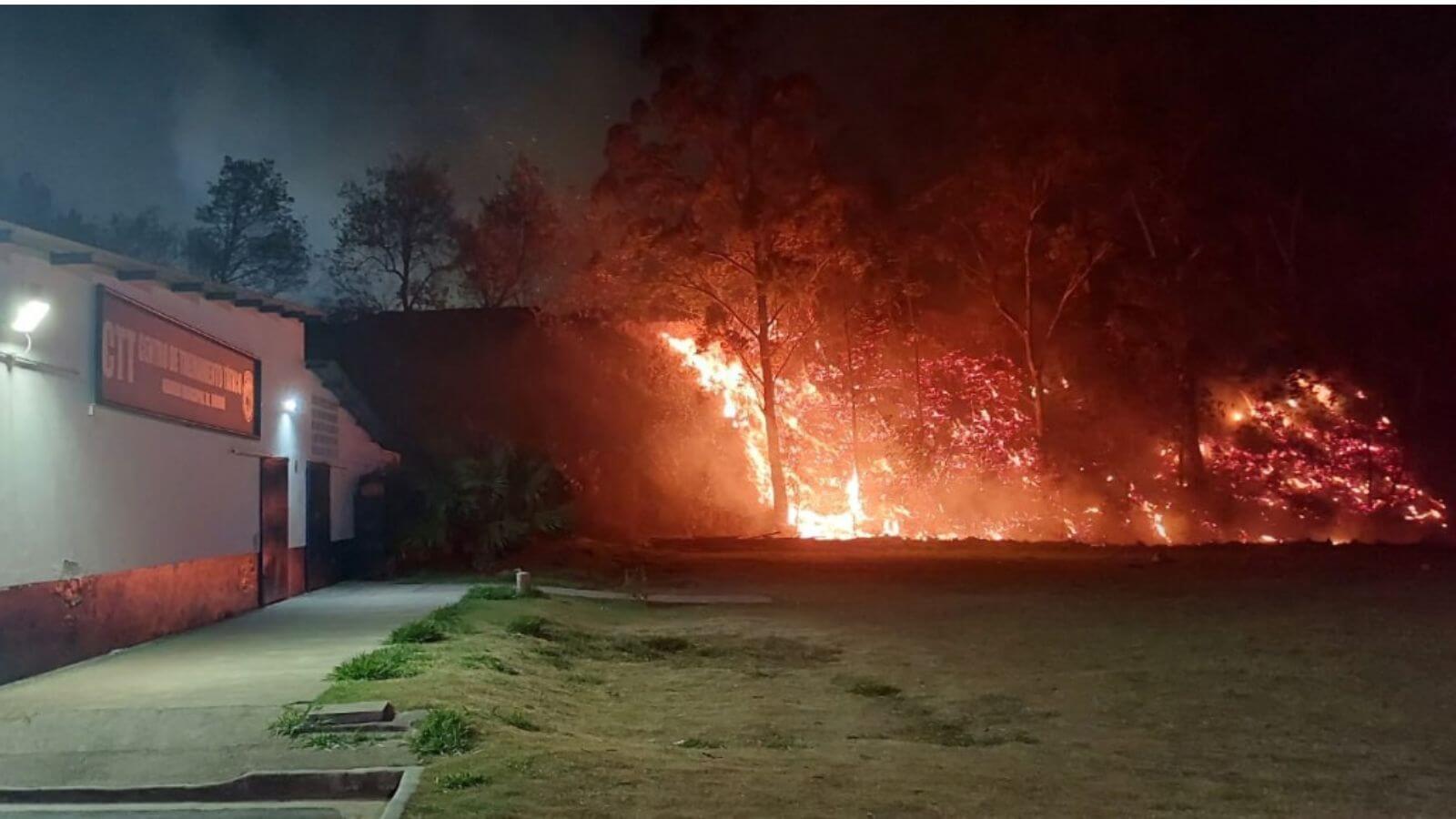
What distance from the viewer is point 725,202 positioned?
105 feet

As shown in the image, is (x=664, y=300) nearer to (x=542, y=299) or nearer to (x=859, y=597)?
(x=542, y=299)

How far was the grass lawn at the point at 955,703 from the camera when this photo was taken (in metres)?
7.48

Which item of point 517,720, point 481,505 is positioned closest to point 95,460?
point 517,720

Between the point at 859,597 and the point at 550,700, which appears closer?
the point at 550,700

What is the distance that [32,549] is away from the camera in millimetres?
11250

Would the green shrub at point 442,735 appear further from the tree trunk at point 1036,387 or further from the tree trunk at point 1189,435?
the tree trunk at point 1189,435

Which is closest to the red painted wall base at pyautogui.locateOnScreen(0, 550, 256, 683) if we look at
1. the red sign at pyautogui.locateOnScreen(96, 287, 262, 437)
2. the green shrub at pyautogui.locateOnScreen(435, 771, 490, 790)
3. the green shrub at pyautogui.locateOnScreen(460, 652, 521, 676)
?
the red sign at pyautogui.locateOnScreen(96, 287, 262, 437)

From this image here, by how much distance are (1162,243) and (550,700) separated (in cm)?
2640

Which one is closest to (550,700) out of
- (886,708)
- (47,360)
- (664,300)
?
(886,708)

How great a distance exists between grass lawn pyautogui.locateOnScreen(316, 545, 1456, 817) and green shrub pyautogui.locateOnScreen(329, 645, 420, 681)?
0.16 metres

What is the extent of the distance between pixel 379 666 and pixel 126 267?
18.2 feet

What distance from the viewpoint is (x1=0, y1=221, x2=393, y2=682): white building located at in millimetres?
11195

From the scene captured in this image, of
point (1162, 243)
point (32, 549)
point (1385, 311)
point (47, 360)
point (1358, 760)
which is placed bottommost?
point (1358, 760)

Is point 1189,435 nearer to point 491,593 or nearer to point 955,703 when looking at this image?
point 491,593
